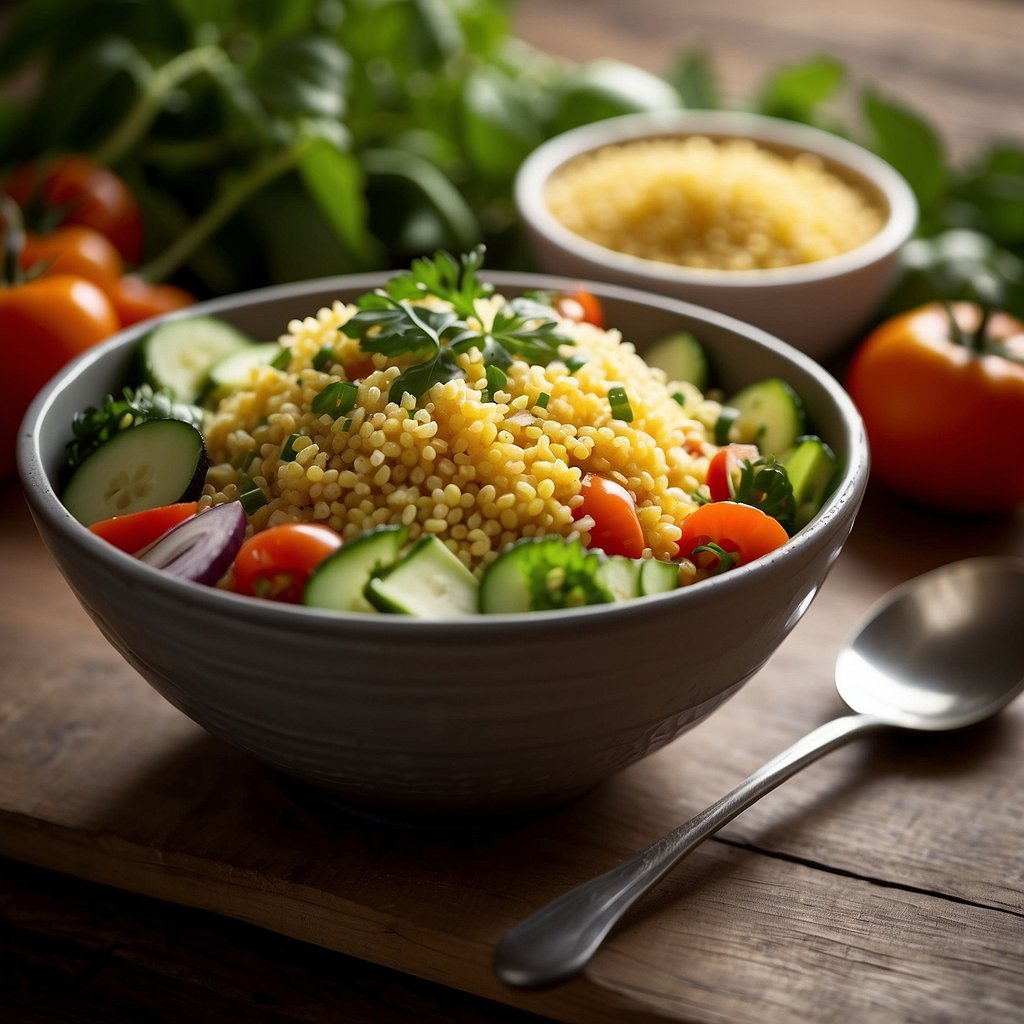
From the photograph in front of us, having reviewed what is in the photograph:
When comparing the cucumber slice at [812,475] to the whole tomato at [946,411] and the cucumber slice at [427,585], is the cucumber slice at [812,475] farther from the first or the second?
the whole tomato at [946,411]

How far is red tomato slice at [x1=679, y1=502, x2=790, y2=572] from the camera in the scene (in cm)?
154

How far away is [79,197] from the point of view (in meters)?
2.82

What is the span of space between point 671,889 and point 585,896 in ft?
0.56

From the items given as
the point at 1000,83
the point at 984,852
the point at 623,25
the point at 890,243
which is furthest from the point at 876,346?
the point at 623,25

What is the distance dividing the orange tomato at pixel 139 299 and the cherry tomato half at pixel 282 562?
1.39m

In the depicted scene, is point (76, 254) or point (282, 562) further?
point (76, 254)

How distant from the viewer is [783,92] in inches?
130

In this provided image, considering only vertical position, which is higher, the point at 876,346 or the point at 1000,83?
the point at 876,346

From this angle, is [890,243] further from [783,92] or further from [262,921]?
[262,921]

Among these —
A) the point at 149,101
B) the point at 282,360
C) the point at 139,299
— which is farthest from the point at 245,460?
the point at 149,101

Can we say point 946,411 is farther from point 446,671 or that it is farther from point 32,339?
point 32,339

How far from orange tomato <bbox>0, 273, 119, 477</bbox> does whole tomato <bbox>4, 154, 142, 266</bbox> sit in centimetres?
44

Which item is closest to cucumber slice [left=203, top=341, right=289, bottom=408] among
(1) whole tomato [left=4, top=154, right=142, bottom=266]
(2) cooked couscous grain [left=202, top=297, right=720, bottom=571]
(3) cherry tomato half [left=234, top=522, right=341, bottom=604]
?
(2) cooked couscous grain [left=202, top=297, right=720, bottom=571]

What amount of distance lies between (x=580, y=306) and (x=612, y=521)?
591 mm
